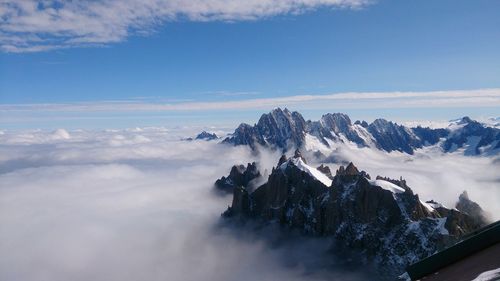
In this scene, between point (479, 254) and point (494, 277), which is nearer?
point (494, 277)

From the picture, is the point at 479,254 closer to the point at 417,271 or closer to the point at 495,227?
the point at 495,227

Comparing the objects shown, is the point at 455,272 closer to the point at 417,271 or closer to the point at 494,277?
the point at 417,271

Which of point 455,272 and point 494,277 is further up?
point 494,277

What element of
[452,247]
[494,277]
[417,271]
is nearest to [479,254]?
[452,247]

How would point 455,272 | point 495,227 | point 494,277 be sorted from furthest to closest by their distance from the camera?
point 495,227 → point 455,272 → point 494,277

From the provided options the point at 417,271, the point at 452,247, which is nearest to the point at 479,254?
the point at 452,247

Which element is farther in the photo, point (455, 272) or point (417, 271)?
point (417, 271)

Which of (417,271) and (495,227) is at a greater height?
(495,227)

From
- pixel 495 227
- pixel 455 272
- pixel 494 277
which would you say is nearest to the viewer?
pixel 494 277

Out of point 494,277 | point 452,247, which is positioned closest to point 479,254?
point 452,247
